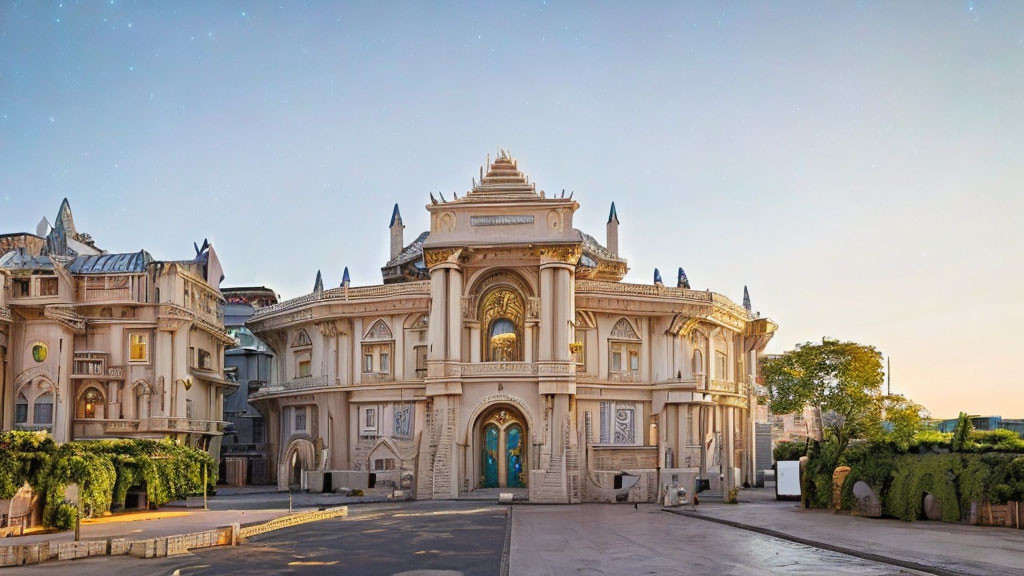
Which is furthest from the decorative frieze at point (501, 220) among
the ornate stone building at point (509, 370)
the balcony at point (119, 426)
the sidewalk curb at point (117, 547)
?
the sidewalk curb at point (117, 547)

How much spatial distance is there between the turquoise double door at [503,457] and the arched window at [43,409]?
2448 centimetres

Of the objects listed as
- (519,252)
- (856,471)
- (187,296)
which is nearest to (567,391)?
(519,252)

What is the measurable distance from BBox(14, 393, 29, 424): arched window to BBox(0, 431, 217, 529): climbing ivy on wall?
11300mm

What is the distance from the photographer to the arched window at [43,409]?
5559 centimetres

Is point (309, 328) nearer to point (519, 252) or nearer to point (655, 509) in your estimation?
point (519, 252)

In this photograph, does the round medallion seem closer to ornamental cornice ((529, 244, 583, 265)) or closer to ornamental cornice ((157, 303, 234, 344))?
ornamental cornice ((157, 303, 234, 344))

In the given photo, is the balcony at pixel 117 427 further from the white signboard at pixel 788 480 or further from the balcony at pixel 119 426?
the white signboard at pixel 788 480

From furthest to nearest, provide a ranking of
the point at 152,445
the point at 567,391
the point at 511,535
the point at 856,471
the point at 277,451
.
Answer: the point at 277,451
the point at 567,391
the point at 152,445
the point at 856,471
the point at 511,535

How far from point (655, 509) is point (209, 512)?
65.6 feet

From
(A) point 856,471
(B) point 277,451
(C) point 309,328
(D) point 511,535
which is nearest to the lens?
(D) point 511,535

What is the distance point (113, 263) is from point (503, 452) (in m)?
26.5

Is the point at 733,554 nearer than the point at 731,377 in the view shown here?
Yes

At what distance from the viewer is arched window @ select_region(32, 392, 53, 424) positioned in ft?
182

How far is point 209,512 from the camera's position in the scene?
1706 inches
